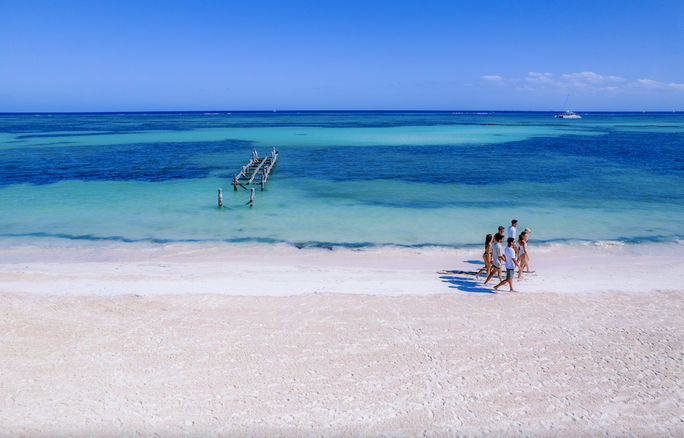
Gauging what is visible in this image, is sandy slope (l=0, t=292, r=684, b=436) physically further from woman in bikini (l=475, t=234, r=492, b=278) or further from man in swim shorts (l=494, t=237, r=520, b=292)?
woman in bikini (l=475, t=234, r=492, b=278)

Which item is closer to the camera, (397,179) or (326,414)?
(326,414)

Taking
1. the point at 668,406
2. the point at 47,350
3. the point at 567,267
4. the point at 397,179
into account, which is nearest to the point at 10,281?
the point at 47,350

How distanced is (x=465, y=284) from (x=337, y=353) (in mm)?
5042

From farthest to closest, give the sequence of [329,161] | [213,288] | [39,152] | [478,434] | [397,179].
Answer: [39,152]
[329,161]
[397,179]
[213,288]
[478,434]

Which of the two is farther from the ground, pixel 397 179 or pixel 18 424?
pixel 397 179

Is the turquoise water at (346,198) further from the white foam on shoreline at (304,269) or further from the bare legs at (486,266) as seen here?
the bare legs at (486,266)

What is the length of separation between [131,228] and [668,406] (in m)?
18.2

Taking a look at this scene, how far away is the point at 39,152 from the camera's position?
45000mm

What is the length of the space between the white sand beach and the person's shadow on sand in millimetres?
82

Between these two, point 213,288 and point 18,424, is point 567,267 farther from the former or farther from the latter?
point 18,424

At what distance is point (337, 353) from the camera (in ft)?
28.3

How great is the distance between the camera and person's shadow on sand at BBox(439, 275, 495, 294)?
11.7m

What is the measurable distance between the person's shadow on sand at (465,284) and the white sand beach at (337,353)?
0.08m

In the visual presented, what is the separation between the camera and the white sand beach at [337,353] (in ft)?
→ 22.5
